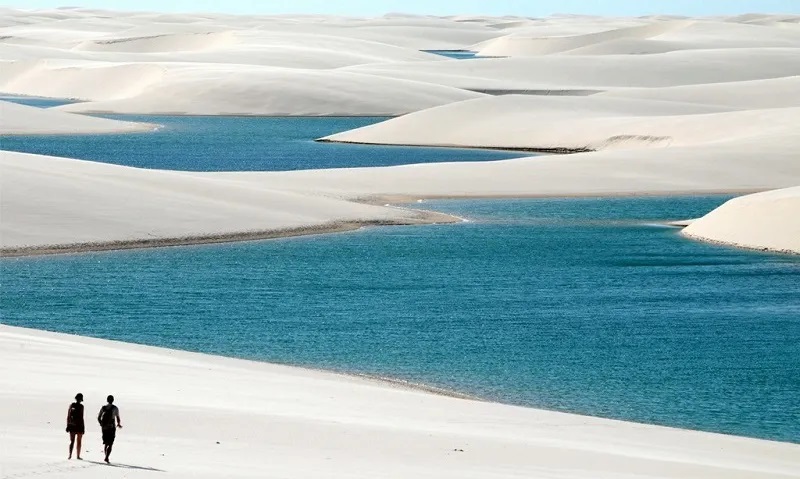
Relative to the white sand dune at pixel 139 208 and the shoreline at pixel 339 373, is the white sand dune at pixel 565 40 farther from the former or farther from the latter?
the shoreline at pixel 339 373

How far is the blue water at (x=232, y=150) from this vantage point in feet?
207

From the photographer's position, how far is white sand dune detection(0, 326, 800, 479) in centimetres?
1325

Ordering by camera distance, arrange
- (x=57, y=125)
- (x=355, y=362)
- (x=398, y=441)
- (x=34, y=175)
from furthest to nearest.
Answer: (x=57, y=125), (x=34, y=175), (x=355, y=362), (x=398, y=441)

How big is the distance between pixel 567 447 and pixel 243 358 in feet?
26.9

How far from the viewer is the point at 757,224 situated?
38812 millimetres

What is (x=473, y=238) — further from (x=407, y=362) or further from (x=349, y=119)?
(x=349, y=119)

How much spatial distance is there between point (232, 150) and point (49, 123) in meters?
17.4

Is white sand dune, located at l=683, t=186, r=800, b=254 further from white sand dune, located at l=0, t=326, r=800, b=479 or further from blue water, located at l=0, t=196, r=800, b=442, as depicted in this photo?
white sand dune, located at l=0, t=326, r=800, b=479

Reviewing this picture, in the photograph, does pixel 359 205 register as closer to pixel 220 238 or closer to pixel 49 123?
pixel 220 238

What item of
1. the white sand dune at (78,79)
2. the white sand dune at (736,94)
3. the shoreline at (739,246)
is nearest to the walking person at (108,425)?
the shoreline at (739,246)

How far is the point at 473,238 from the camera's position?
38.5 m

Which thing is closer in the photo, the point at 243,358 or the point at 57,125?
the point at 243,358

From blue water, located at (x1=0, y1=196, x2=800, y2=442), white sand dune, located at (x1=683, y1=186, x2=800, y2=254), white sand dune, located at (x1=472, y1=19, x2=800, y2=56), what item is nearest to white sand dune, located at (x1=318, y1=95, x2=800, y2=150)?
white sand dune, located at (x1=683, y1=186, x2=800, y2=254)

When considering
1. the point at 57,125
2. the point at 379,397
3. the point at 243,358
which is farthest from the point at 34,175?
the point at 57,125
